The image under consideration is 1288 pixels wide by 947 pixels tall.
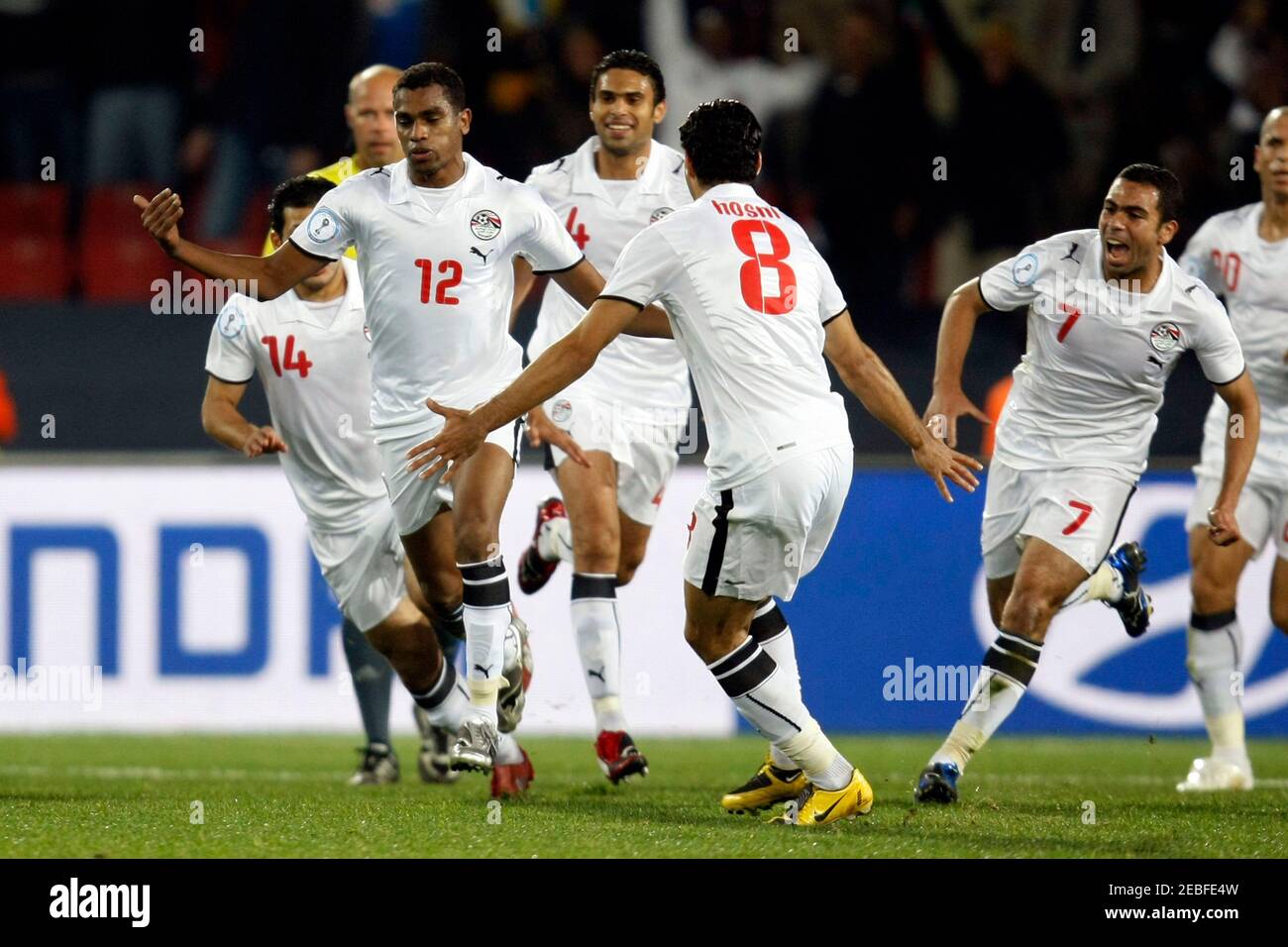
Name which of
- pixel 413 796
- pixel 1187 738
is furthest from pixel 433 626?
pixel 1187 738

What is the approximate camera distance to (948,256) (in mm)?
12570

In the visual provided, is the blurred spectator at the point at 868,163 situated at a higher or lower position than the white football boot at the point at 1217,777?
higher

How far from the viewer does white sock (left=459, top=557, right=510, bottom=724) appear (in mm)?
6582

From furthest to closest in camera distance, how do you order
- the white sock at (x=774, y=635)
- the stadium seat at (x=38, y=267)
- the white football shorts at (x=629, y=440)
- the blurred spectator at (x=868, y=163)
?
the stadium seat at (x=38, y=267) < the blurred spectator at (x=868, y=163) < the white football shorts at (x=629, y=440) < the white sock at (x=774, y=635)

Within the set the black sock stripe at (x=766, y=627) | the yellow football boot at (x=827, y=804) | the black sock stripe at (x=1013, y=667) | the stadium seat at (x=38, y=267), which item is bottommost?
the yellow football boot at (x=827, y=804)

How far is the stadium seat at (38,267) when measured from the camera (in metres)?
12.8

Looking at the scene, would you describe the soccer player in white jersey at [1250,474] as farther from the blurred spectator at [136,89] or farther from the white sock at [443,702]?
the blurred spectator at [136,89]

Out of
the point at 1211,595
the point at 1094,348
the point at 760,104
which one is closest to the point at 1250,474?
the point at 1211,595

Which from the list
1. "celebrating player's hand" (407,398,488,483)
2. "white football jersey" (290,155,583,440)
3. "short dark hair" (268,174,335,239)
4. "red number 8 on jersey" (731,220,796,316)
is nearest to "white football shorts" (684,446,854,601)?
"red number 8 on jersey" (731,220,796,316)

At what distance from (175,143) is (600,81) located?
6012 millimetres

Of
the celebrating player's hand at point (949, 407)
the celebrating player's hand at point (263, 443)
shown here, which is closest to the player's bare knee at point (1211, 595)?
the celebrating player's hand at point (949, 407)

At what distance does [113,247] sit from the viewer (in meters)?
12.7

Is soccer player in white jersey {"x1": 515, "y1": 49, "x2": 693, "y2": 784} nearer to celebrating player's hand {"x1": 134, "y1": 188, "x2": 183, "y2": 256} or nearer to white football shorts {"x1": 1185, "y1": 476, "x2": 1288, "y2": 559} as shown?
celebrating player's hand {"x1": 134, "y1": 188, "x2": 183, "y2": 256}

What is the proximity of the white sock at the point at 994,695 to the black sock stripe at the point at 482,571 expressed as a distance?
65.7 inches
